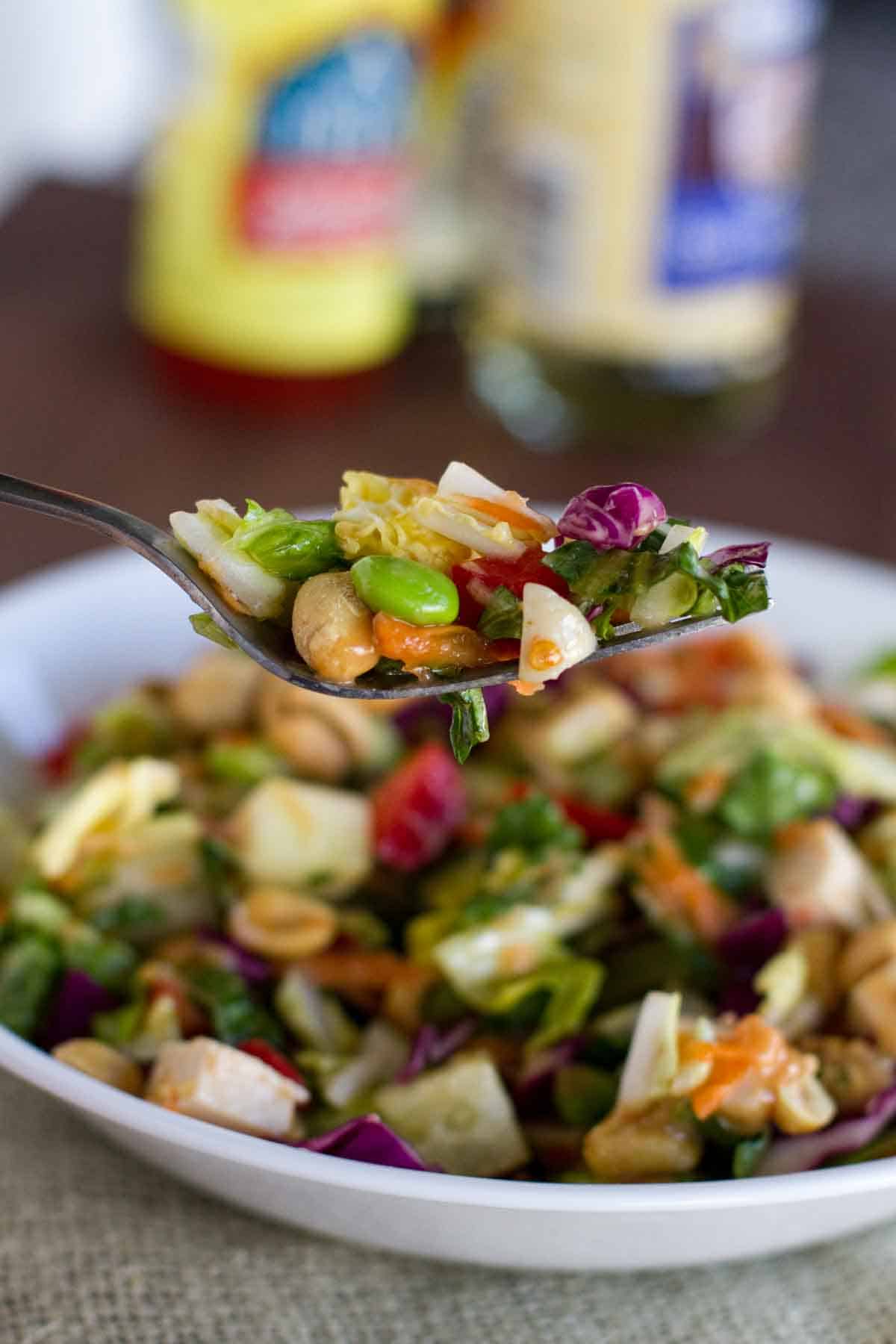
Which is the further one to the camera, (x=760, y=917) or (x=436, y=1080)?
(x=760, y=917)

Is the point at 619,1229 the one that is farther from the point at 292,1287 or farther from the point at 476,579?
the point at 476,579

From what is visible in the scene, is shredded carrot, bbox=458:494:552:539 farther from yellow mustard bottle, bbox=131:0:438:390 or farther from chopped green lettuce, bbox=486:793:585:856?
yellow mustard bottle, bbox=131:0:438:390

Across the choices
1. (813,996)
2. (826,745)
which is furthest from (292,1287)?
(826,745)

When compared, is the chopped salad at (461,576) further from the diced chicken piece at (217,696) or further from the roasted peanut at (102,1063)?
the diced chicken piece at (217,696)

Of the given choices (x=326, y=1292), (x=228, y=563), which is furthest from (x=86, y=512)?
(x=326, y=1292)

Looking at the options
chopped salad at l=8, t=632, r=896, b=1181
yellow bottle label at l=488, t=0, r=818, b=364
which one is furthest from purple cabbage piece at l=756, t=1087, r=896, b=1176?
yellow bottle label at l=488, t=0, r=818, b=364

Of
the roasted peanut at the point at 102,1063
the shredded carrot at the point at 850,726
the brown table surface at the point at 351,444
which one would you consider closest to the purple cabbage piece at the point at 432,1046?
the roasted peanut at the point at 102,1063

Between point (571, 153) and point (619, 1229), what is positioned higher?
point (571, 153)

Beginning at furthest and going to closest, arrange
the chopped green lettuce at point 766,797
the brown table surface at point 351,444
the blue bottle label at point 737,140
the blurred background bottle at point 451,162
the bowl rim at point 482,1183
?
the blurred background bottle at point 451,162
the brown table surface at point 351,444
the blue bottle label at point 737,140
the chopped green lettuce at point 766,797
the bowl rim at point 482,1183
